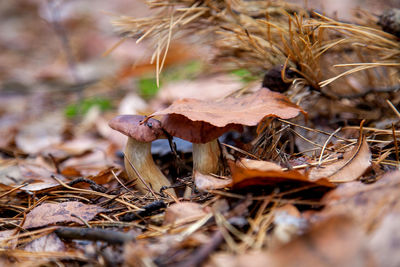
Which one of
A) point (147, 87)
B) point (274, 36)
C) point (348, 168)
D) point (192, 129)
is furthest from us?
point (147, 87)

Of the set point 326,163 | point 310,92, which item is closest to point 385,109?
point 310,92

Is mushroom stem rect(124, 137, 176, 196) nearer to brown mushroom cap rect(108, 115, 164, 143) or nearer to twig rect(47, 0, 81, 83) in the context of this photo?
brown mushroom cap rect(108, 115, 164, 143)

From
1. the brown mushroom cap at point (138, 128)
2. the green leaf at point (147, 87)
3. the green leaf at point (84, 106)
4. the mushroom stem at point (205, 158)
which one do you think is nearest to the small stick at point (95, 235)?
the brown mushroom cap at point (138, 128)

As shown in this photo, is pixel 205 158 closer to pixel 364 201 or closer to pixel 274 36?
pixel 364 201

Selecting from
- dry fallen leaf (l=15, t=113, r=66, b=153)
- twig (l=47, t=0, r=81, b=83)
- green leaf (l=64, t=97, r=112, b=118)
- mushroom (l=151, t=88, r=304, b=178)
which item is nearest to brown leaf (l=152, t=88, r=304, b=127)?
mushroom (l=151, t=88, r=304, b=178)

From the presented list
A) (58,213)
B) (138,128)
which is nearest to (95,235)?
(58,213)

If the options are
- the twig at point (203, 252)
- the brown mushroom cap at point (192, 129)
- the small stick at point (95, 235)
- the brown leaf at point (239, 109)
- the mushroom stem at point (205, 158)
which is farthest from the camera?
the mushroom stem at point (205, 158)

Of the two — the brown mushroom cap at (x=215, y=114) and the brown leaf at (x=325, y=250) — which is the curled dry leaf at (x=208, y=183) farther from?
the brown leaf at (x=325, y=250)
